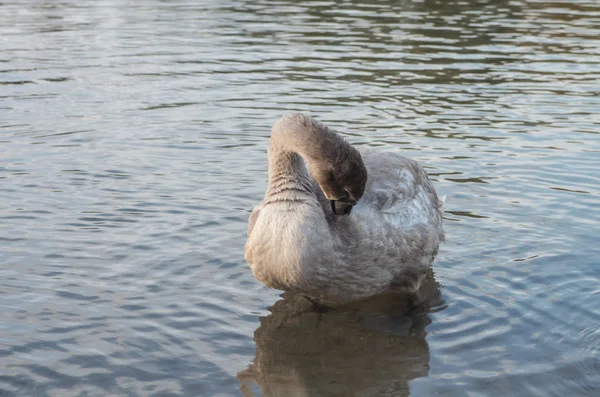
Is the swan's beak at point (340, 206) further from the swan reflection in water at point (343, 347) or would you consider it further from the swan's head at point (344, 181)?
the swan reflection in water at point (343, 347)

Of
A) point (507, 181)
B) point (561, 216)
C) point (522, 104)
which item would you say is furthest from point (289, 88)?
point (561, 216)

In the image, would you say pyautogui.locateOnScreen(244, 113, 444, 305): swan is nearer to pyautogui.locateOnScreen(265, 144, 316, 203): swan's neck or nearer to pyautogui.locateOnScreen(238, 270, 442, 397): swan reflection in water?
pyautogui.locateOnScreen(265, 144, 316, 203): swan's neck

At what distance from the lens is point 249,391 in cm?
718

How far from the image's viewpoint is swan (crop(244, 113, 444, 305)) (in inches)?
307

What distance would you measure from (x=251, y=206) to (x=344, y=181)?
3849mm

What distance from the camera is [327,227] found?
26.0 ft

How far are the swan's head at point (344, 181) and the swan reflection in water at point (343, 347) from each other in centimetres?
118

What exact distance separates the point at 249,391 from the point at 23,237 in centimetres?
425

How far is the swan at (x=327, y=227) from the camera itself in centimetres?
779

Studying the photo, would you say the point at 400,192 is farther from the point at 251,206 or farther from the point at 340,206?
the point at 251,206

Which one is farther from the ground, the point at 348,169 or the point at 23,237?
the point at 348,169

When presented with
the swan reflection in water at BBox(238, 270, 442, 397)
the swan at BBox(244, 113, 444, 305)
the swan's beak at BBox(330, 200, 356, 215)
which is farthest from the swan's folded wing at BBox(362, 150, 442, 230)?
the swan reflection in water at BBox(238, 270, 442, 397)

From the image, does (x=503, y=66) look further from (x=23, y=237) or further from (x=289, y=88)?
(x=23, y=237)

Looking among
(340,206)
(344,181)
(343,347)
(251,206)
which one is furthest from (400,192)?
(251,206)
